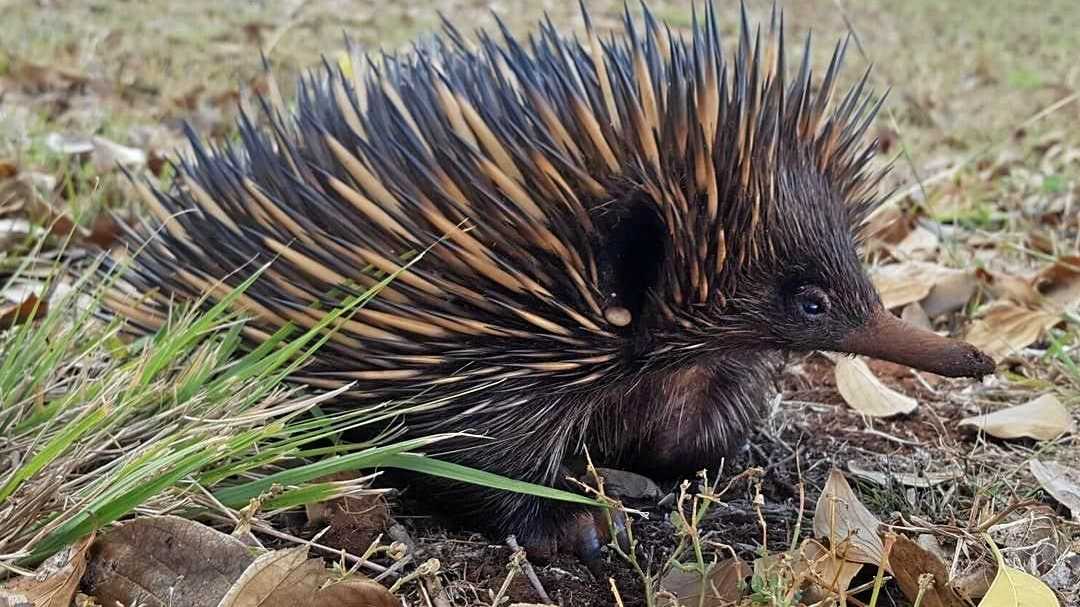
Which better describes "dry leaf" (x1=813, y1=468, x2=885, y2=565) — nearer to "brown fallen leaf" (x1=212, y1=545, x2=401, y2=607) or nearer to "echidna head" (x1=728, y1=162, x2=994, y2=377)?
"echidna head" (x1=728, y1=162, x2=994, y2=377)

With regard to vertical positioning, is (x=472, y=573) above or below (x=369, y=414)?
below

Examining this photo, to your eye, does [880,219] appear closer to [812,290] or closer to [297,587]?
[812,290]

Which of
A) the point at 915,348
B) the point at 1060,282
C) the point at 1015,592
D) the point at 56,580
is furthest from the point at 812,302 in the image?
the point at 1060,282

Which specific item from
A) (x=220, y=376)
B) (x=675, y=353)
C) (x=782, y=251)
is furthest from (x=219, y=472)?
(x=782, y=251)

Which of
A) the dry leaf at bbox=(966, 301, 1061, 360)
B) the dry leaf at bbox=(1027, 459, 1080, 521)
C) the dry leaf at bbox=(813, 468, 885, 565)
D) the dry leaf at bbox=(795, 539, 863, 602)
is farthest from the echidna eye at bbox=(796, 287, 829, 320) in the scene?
the dry leaf at bbox=(966, 301, 1061, 360)

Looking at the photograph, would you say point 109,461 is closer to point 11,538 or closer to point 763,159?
point 11,538

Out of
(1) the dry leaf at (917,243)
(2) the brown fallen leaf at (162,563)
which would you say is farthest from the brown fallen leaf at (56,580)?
(1) the dry leaf at (917,243)
